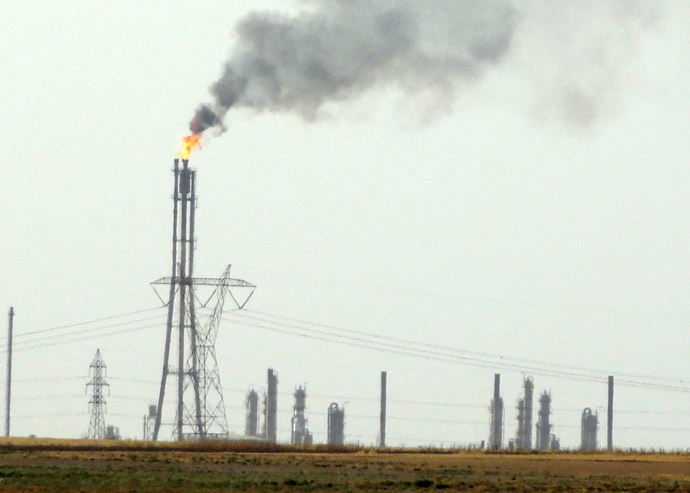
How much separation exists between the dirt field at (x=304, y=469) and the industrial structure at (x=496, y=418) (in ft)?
156

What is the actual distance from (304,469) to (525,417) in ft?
282

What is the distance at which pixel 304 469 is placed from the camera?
6881cm

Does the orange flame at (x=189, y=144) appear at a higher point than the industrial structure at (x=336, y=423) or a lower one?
higher

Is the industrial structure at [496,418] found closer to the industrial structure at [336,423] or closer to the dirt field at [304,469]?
the industrial structure at [336,423]

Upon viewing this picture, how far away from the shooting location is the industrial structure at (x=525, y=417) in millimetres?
151163

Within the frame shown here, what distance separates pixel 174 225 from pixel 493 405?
44295 mm

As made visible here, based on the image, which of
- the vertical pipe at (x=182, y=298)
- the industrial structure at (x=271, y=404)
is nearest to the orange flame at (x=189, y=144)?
the vertical pipe at (x=182, y=298)

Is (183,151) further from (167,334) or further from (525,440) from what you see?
(525,440)

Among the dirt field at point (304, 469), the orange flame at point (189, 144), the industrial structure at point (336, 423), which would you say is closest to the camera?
the dirt field at point (304, 469)

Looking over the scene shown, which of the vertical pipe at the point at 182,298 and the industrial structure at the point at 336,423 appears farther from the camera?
the industrial structure at the point at 336,423

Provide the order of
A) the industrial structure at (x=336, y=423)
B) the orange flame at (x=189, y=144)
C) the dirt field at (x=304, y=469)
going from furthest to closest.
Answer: the industrial structure at (x=336, y=423)
the orange flame at (x=189, y=144)
the dirt field at (x=304, y=469)

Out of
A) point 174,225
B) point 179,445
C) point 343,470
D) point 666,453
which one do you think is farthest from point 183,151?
point 343,470

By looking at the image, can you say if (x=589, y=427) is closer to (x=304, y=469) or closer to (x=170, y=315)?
(x=170, y=315)

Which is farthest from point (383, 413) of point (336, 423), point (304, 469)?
point (304, 469)
